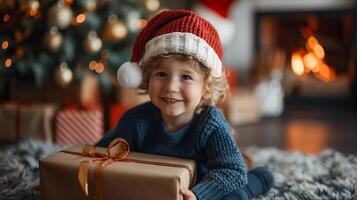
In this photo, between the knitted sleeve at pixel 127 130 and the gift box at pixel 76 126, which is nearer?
the knitted sleeve at pixel 127 130

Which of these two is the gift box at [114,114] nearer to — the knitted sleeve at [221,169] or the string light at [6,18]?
the string light at [6,18]

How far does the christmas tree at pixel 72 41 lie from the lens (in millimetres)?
1750

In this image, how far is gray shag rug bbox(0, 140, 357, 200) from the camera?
45.7 inches

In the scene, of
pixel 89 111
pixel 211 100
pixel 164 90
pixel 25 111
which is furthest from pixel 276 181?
pixel 25 111

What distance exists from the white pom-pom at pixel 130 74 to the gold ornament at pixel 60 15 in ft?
2.51

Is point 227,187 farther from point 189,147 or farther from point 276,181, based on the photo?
point 276,181

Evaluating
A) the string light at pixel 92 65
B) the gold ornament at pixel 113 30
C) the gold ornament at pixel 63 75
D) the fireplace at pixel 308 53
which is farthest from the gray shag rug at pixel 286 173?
the fireplace at pixel 308 53

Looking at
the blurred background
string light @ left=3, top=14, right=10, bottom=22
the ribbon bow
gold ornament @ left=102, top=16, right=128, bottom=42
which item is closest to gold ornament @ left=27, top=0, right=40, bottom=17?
the blurred background

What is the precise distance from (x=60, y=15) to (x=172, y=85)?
0.92m

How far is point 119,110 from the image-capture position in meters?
2.00

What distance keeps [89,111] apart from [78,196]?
988 millimetres

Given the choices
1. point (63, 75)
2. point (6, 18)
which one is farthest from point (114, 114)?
point (6, 18)

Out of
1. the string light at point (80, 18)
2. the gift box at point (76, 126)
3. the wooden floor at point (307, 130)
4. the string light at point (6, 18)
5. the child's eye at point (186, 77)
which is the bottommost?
the wooden floor at point (307, 130)

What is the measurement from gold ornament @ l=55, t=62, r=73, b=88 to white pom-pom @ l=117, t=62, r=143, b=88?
0.88 metres
